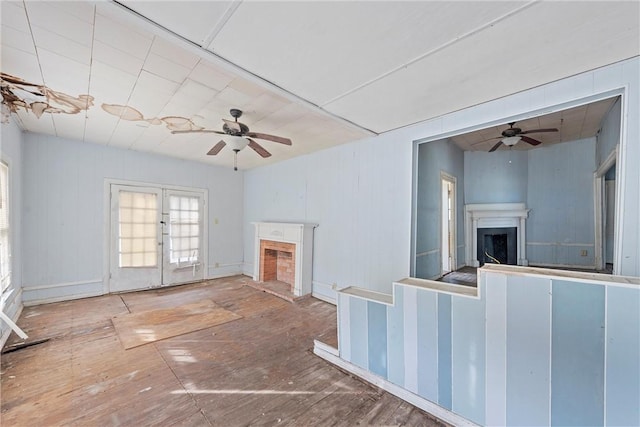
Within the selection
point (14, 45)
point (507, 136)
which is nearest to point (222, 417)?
point (14, 45)

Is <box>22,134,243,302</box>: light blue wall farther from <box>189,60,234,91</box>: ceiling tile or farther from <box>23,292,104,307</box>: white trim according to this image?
<box>189,60,234,91</box>: ceiling tile

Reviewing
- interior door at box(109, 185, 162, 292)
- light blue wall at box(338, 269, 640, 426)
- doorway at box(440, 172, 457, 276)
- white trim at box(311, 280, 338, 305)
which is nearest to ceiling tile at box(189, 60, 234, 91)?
light blue wall at box(338, 269, 640, 426)

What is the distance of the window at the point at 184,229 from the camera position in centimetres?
543

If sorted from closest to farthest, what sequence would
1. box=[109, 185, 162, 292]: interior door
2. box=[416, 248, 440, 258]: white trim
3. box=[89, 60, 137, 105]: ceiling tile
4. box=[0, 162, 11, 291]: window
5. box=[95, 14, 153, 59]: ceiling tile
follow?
1. box=[95, 14, 153, 59]: ceiling tile
2. box=[89, 60, 137, 105]: ceiling tile
3. box=[0, 162, 11, 291]: window
4. box=[416, 248, 440, 258]: white trim
5. box=[109, 185, 162, 292]: interior door

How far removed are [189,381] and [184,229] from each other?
12.9 ft

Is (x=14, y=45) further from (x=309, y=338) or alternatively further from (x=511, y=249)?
(x=511, y=249)

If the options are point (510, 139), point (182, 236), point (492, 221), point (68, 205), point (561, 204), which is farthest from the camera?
point (492, 221)

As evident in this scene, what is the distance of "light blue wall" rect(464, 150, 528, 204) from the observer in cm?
578

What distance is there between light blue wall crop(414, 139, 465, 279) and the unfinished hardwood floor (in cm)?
203

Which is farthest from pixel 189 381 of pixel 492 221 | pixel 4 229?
pixel 492 221

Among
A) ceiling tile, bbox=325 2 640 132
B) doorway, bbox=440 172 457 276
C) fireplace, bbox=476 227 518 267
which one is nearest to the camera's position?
ceiling tile, bbox=325 2 640 132

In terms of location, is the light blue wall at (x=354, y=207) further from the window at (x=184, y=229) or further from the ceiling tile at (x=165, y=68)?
the ceiling tile at (x=165, y=68)

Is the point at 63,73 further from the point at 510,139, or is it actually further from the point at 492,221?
the point at 492,221

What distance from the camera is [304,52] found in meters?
1.84
